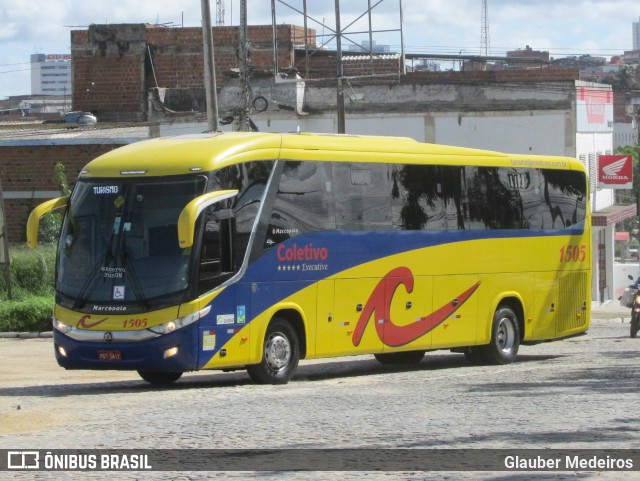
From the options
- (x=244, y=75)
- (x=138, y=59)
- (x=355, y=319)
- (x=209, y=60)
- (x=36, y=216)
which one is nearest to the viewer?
(x=36, y=216)

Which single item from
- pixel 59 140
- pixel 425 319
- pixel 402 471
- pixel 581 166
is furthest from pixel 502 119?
pixel 402 471

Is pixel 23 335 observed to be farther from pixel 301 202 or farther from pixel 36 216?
pixel 301 202

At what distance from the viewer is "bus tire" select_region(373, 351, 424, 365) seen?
2302 cm

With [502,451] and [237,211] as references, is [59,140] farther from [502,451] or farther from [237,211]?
[502,451]

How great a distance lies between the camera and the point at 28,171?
44469 millimetres

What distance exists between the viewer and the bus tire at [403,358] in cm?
2302

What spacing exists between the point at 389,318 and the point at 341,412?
20.8 ft

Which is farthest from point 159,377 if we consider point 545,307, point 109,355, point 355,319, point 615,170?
point 615,170

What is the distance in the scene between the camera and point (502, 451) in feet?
35.2

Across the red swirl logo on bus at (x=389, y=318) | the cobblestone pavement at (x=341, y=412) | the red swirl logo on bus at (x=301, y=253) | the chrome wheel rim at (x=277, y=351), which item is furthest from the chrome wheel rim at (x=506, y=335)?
the chrome wheel rim at (x=277, y=351)

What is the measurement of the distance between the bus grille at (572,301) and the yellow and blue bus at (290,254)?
0.75 metres

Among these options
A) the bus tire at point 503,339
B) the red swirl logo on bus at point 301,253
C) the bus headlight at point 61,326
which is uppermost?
the red swirl logo on bus at point 301,253

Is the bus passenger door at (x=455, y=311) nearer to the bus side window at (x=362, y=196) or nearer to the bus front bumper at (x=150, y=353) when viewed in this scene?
the bus side window at (x=362, y=196)

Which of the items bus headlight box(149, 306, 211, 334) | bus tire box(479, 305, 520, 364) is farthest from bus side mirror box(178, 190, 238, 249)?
bus tire box(479, 305, 520, 364)
